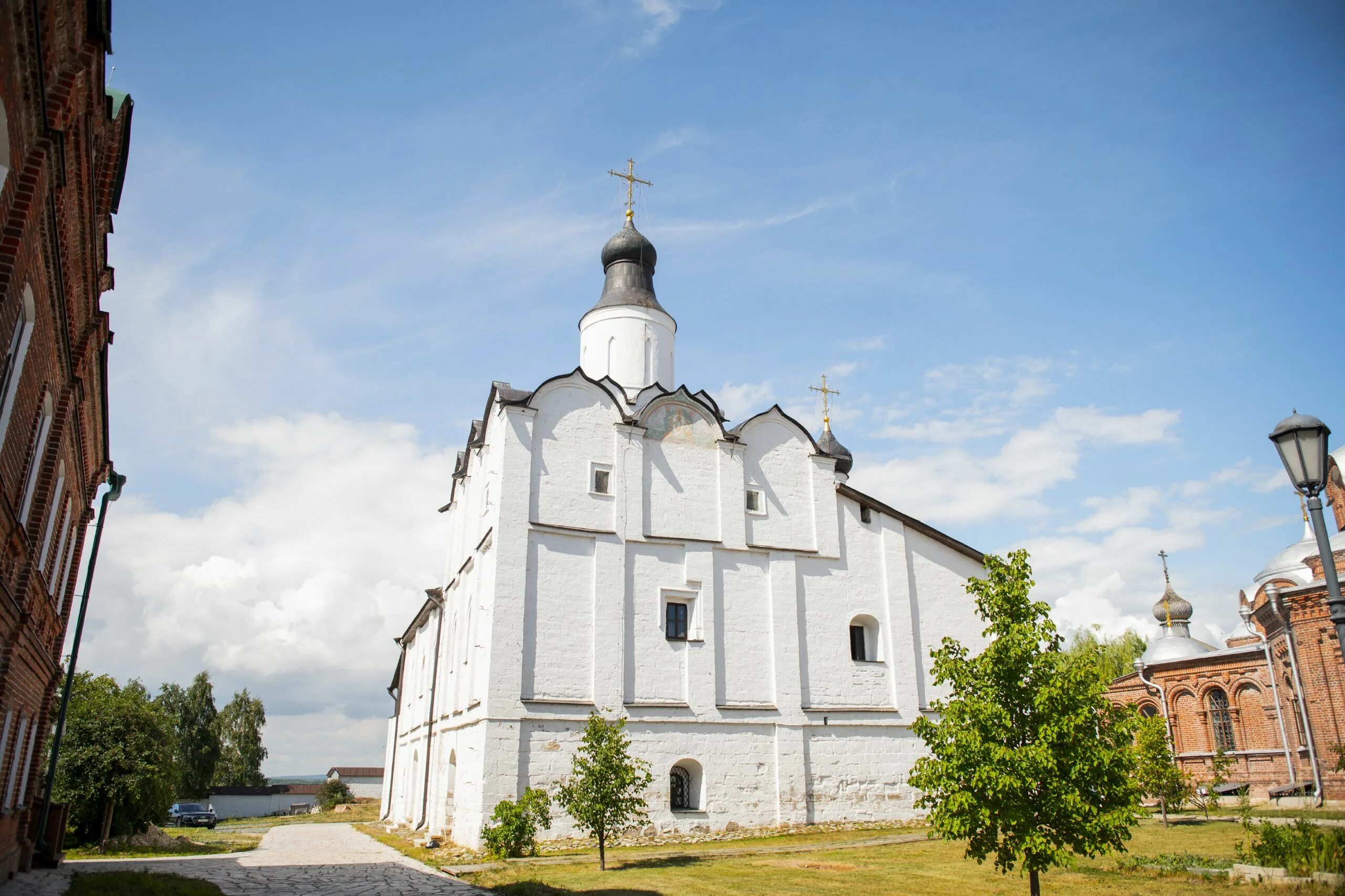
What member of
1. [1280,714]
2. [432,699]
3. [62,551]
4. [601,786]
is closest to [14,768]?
[62,551]

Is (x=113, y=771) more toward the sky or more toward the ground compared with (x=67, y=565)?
more toward the ground

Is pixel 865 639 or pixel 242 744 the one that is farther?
pixel 242 744

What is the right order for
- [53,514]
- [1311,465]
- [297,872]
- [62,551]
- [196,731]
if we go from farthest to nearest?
[196,731]
[297,872]
[62,551]
[53,514]
[1311,465]

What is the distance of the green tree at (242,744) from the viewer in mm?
57125

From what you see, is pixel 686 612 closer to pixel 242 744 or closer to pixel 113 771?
pixel 113 771

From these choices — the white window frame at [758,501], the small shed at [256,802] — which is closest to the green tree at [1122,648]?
the white window frame at [758,501]

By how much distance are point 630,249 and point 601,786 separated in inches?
623

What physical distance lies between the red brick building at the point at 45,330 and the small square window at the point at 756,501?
44.1 feet

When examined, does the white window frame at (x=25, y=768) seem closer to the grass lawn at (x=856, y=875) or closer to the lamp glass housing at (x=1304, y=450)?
the grass lawn at (x=856, y=875)

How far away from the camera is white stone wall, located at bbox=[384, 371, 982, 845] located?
18312 mm

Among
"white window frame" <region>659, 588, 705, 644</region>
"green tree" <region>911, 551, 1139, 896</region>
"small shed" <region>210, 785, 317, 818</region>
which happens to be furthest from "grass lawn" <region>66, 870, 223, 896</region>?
"small shed" <region>210, 785, 317, 818</region>

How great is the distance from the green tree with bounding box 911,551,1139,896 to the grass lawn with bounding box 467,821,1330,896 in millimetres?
2490

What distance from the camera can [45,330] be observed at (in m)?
8.89

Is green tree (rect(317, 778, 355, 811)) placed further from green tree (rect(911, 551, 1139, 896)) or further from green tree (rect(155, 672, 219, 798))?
green tree (rect(911, 551, 1139, 896))
